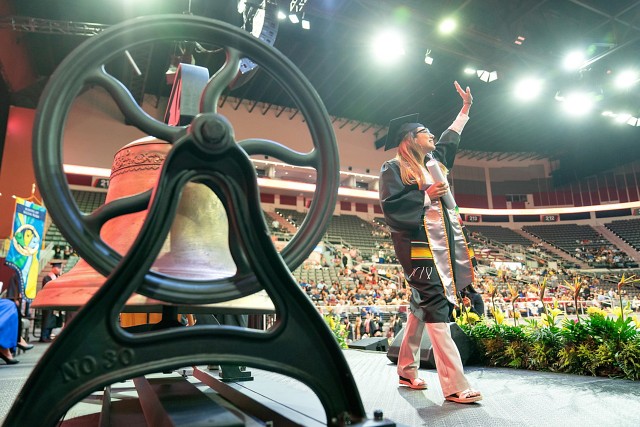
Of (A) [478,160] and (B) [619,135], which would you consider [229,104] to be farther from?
(B) [619,135]

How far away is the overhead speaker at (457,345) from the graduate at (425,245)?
88 cm

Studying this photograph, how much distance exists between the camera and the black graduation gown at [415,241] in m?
2.19

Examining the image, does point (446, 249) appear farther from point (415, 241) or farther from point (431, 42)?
point (431, 42)

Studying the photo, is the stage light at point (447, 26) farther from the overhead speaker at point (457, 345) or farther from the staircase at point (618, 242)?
the staircase at point (618, 242)

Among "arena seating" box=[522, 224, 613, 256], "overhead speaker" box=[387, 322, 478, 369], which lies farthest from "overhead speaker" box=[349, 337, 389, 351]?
"arena seating" box=[522, 224, 613, 256]

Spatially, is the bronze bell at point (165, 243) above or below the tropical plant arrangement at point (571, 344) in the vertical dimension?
above

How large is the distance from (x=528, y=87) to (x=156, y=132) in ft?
43.0

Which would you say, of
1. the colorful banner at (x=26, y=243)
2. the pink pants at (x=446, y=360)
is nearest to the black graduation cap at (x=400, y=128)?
the pink pants at (x=446, y=360)

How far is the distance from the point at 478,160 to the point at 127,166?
105ft

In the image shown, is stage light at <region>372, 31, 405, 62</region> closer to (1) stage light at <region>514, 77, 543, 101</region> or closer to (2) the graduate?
(1) stage light at <region>514, 77, 543, 101</region>

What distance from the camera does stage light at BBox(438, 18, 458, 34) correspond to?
10375 millimetres

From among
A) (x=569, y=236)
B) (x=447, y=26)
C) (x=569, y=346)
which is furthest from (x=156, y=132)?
(x=569, y=236)

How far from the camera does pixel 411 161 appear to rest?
8.18 feet

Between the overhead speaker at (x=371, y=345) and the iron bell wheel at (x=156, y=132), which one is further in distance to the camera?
the overhead speaker at (x=371, y=345)
